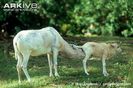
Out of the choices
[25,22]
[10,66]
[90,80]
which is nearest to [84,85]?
[90,80]

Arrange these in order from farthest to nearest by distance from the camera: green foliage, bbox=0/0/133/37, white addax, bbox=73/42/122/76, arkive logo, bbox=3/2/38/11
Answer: green foliage, bbox=0/0/133/37 < arkive logo, bbox=3/2/38/11 < white addax, bbox=73/42/122/76

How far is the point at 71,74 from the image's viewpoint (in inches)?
523

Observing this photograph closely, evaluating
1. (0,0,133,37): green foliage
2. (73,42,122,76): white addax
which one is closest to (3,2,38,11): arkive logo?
(0,0,133,37): green foliage

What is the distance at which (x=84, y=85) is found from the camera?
38.4ft

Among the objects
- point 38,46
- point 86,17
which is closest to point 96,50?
point 38,46

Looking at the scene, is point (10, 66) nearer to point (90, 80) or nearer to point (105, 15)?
point (90, 80)

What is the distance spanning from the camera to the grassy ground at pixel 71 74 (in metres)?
11.8

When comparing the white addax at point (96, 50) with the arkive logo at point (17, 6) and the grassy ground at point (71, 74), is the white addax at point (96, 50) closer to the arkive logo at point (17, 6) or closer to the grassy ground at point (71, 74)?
the grassy ground at point (71, 74)

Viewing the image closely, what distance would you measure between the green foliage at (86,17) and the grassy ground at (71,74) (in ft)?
30.3

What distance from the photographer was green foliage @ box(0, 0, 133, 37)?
2662cm

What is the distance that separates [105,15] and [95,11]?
67 cm

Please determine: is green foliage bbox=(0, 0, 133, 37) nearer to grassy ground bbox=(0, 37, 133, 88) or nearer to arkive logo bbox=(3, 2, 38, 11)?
arkive logo bbox=(3, 2, 38, 11)

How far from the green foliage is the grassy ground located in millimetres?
9237

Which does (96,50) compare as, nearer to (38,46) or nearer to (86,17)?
(38,46)
